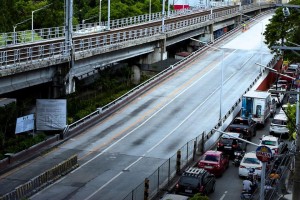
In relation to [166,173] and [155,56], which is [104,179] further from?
[155,56]

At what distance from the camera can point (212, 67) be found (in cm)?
7819

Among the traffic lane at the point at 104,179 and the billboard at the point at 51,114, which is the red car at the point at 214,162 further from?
the billboard at the point at 51,114

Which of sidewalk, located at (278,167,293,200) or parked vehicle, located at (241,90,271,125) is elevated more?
parked vehicle, located at (241,90,271,125)

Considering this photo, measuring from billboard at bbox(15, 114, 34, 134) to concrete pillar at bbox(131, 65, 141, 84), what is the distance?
29098 millimetres

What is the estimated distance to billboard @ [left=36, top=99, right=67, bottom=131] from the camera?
157ft

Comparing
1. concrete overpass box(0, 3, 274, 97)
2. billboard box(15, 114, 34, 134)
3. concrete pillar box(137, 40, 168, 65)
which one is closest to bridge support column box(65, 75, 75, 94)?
concrete overpass box(0, 3, 274, 97)

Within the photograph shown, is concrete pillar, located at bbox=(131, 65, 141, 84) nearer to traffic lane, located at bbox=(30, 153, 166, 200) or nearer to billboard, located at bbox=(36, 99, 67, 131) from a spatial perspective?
billboard, located at bbox=(36, 99, 67, 131)

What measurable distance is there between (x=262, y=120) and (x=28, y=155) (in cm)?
2042

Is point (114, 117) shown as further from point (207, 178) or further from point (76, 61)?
point (207, 178)

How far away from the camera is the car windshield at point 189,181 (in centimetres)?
3469

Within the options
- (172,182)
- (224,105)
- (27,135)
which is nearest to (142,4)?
(224,105)

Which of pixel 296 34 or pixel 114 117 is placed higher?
pixel 296 34

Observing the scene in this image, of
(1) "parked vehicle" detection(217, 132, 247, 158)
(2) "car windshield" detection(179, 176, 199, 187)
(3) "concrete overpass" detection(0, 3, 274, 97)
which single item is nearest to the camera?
(2) "car windshield" detection(179, 176, 199, 187)

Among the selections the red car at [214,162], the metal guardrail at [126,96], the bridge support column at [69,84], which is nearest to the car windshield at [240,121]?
the red car at [214,162]
